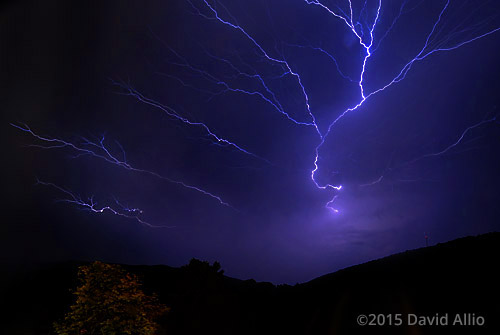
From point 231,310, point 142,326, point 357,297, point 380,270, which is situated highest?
point 380,270

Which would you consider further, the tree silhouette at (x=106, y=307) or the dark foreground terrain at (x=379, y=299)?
the dark foreground terrain at (x=379, y=299)

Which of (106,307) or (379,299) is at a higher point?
(379,299)

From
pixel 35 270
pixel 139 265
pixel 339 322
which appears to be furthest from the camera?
pixel 139 265

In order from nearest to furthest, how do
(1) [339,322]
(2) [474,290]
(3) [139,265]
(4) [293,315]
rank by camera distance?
(2) [474,290], (1) [339,322], (4) [293,315], (3) [139,265]

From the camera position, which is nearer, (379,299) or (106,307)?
(106,307)

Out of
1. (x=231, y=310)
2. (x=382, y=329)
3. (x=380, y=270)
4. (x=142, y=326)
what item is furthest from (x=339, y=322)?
(x=142, y=326)

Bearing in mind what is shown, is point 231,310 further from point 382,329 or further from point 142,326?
point 382,329

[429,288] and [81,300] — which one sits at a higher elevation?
[429,288]

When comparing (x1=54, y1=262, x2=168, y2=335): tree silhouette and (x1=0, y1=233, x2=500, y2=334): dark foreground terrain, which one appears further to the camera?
(x1=0, y1=233, x2=500, y2=334): dark foreground terrain
